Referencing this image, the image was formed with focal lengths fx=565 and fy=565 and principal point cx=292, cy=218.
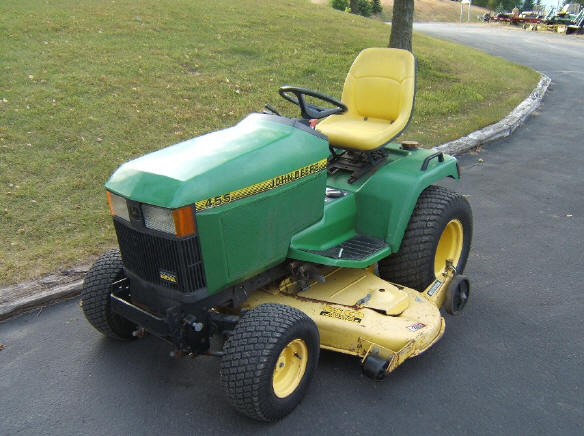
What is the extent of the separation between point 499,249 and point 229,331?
9.06ft

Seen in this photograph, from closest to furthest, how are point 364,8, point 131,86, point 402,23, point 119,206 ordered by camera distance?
point 119,206, point 131,86, point 402,23, point 364,8

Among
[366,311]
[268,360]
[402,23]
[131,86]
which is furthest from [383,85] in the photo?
[402,23]

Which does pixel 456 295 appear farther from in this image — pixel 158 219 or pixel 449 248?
pixel 158 219

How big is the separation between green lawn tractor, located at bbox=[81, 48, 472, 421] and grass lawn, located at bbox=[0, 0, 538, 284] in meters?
1.78

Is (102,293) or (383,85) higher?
(383,85)

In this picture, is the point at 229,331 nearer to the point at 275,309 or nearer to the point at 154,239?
the point at 275,309

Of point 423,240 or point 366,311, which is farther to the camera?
point 423,240

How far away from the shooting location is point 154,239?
2.71 meters

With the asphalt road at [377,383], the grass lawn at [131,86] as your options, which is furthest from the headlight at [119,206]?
the grass lawn at [131,86]

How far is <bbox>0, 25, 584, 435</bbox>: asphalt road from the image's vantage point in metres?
2.81

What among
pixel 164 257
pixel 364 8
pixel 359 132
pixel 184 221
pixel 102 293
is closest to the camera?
pixel 184 221

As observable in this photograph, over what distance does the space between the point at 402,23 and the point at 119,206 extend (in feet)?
25.9

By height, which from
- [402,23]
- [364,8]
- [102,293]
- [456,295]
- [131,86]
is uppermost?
[402,23]

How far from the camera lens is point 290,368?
2.91 metres
